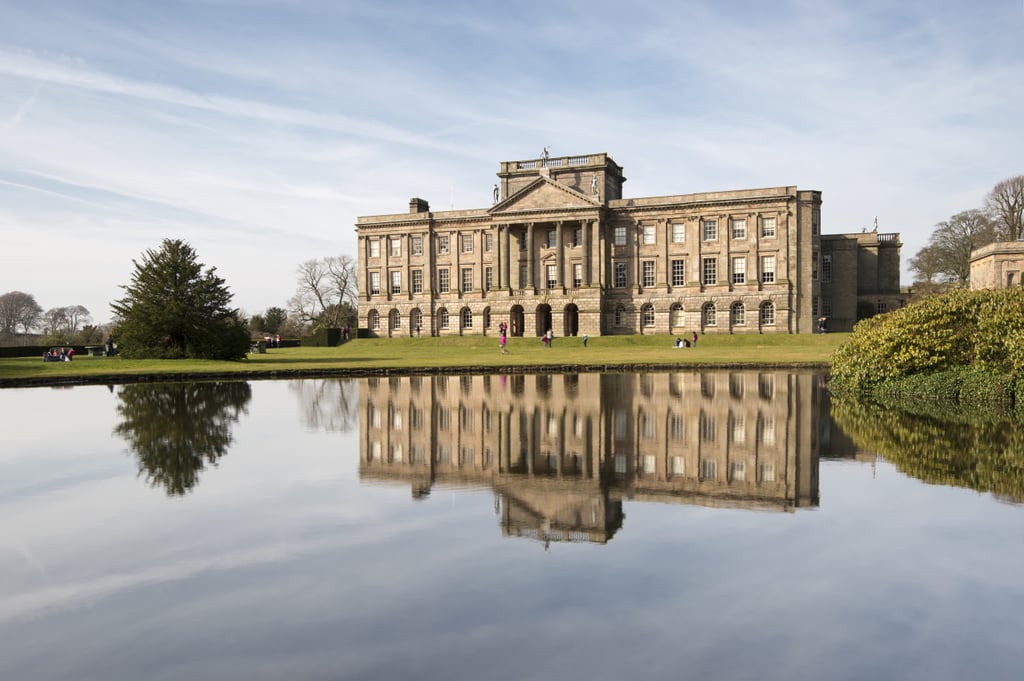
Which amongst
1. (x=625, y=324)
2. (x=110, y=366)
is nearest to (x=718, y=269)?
(x=625, y=324)

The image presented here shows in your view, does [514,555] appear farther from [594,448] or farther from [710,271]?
[710,271]

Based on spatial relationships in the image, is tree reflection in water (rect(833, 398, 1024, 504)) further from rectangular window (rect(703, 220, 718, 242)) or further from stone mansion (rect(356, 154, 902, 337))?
rectangular window (rect(703, 220, 718, 242))

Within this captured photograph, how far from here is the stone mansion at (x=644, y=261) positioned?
60969 millimetres

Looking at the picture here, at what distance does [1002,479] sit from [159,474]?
11.9 metres

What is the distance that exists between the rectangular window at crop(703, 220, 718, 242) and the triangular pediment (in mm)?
9310

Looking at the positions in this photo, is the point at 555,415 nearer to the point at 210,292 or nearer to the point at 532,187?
the point at 210,292

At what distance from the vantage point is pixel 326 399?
2208cm

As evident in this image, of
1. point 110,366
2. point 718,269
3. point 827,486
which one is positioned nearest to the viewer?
point 827,486

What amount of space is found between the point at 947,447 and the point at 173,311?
116ft

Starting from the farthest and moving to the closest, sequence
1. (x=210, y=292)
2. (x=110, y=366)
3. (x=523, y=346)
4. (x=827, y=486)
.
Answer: (x=523, y=346), (x=210, y=292), (x=110, y=366), (x=827, y=486)

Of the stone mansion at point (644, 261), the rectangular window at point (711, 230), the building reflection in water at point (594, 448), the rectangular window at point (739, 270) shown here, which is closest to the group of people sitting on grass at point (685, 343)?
the stone mansion at point (644, 261)

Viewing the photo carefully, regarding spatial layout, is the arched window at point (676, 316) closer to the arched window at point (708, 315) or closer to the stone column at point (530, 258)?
the arched window at point (708, 315)

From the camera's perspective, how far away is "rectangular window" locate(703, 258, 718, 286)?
6291 cm

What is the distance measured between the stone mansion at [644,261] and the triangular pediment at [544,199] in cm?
9
